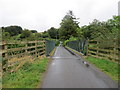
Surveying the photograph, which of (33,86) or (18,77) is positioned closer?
(33,86)

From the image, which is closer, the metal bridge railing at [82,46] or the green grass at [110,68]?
the green grass at [110,68]

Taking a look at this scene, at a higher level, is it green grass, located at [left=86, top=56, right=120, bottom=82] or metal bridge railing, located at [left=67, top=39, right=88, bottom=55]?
metal bridge railing, located at [left=67, top=39, right=88, bottom=55]

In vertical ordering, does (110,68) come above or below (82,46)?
below

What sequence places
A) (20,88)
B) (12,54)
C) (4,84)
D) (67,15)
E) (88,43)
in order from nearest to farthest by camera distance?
(20,88)
(4,84)
(12,54)
(88,43)
(67,15)

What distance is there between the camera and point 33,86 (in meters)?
3.47

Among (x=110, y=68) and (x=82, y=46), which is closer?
(x=110, y=68)

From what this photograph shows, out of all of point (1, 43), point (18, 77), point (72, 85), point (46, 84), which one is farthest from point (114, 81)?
point (1, 43)

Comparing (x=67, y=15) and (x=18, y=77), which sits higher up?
(x=67, y=15)

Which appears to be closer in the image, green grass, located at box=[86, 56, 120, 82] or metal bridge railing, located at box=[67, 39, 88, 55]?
green grass, located at box=[86, 56, 120, 82]

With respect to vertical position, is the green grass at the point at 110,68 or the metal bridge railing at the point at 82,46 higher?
the metal bridge railing at the point at 82,46

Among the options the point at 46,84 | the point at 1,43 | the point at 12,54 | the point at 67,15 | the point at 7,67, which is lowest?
the point at 46,84

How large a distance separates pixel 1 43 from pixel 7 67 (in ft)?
3.06

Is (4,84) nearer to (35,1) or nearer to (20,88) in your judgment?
(20,88)

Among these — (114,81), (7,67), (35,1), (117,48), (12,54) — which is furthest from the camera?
(35,1)
